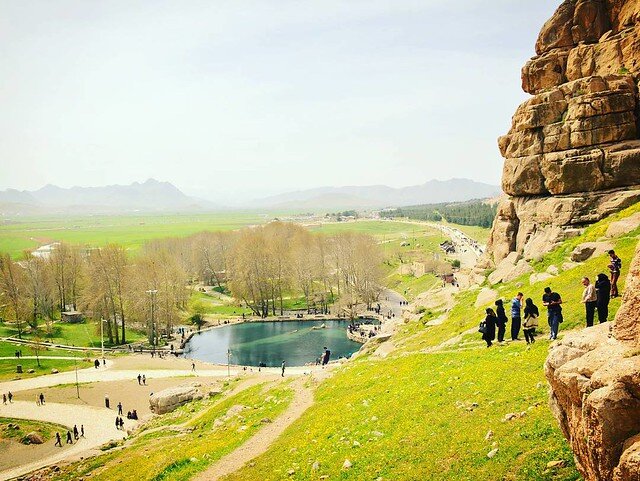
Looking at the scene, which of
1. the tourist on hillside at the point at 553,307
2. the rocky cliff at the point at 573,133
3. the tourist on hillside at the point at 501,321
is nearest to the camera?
the tourist on hillside at the point at 553,307

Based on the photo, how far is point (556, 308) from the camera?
69.7ft

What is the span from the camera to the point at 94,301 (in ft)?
314

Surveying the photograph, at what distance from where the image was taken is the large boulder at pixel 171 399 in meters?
49.0

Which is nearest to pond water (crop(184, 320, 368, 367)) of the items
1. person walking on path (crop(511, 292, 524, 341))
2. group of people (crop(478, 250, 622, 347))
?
group of people (crop(478, 250, 622, 347))

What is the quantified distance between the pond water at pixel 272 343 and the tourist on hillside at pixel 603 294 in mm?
63100

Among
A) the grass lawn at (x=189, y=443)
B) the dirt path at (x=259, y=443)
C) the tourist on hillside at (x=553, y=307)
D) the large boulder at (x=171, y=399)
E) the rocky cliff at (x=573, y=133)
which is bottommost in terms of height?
the large boulder at (x=171, y=399)

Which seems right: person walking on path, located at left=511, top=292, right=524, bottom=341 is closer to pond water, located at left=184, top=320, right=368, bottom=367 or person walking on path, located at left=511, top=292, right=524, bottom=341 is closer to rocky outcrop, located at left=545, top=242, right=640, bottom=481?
rocky outcrop, located at left=545, top=242, right=640, bottom=481

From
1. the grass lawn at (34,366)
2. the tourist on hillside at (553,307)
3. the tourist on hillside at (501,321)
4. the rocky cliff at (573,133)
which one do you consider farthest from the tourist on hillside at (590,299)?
the grass lawn at (34,366)

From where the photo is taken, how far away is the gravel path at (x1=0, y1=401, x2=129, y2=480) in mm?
44375

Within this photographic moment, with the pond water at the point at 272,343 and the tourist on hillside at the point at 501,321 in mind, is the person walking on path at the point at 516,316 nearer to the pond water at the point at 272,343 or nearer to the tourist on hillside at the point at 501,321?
the tourist on hillside at the point at 501,321

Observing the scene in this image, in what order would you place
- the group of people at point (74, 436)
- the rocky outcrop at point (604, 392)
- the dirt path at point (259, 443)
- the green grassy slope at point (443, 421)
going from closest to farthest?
the rocky outcrop at point (604, 392) < the green grassy slope at point (443, 421) < the dirt path at point (259, 443) < the group of people at point (74, 436)

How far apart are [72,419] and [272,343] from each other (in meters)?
44.8

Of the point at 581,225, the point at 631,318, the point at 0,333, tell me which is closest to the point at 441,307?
the point at 581,225

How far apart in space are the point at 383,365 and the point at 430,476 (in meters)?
18.1
